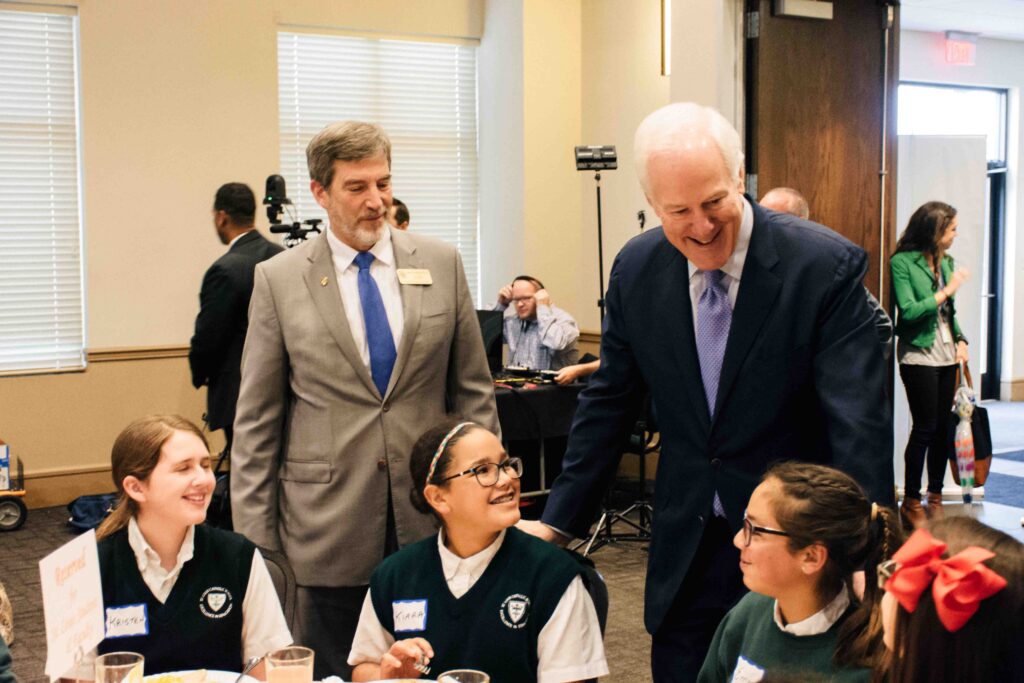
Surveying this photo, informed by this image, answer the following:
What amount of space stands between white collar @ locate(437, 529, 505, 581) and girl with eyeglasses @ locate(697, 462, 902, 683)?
0.54 metres

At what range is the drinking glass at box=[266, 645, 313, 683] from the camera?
1.65m

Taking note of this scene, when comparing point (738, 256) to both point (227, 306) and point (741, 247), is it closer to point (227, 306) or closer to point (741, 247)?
point (741, 247)

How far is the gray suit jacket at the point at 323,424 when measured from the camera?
Result: 7.93ft

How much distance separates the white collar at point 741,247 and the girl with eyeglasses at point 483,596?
A: 22.6 inches

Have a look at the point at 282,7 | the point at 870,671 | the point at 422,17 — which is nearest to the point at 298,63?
the point at 282,7

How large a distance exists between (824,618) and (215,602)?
111 centimetres

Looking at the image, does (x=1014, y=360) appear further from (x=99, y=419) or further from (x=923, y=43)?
(x=99, y=419)

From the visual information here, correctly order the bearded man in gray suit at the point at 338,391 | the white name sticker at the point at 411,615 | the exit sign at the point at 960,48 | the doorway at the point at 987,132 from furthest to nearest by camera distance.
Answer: the doorway at the point at 987,132
the exit sign at the point at 960,48
the bearded man in gray suit at the point at 338,391
the white name sticker at the point at 411,615

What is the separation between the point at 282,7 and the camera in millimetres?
6906

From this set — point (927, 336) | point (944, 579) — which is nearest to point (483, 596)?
point (944, 579)

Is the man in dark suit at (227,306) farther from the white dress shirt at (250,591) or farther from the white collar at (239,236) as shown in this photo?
the white dress shirt at (250,591)

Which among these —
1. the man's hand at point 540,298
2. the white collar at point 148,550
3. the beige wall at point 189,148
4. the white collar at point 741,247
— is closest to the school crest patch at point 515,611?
the white collar at point 148,550

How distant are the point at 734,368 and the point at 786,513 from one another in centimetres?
29

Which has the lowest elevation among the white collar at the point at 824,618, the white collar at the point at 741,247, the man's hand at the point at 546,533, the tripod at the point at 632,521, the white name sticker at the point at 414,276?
the tripod at the point at 632,521
